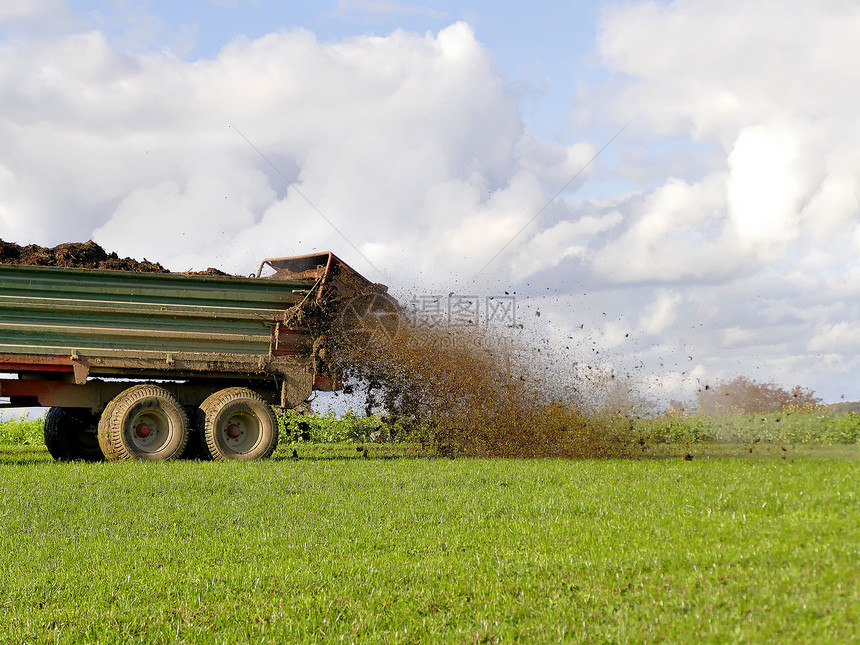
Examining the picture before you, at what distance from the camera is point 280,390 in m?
14.3

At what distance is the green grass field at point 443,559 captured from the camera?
194 inches

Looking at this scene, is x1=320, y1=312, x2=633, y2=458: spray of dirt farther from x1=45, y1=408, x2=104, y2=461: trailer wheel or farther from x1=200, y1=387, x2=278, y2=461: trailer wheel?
x1=45, y1=408, x2=104, y2=461: trailer wheel

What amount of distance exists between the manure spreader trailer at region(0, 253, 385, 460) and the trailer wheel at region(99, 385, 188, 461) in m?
0.02

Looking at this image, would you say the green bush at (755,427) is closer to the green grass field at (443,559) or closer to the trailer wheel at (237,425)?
the green grass field at (443,559)

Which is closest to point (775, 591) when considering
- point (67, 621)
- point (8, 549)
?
point (67, 621)

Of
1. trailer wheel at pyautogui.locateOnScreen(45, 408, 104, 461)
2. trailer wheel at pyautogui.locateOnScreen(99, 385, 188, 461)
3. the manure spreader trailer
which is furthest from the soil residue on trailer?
trailer wheel at pyautogui.locateOnScreen(45, 408, 104, 461)

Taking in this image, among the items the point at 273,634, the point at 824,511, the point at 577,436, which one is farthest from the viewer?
the point at 577,436

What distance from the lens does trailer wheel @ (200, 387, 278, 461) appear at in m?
13.4

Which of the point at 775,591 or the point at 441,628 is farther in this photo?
the point at 441,628

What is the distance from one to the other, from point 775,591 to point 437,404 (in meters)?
10.0

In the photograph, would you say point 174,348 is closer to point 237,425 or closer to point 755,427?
point 237,425

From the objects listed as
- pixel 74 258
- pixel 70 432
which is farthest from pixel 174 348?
pixel 70 432

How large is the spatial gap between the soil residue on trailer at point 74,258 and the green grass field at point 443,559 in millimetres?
4455

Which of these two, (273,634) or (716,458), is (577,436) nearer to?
(716,458)
